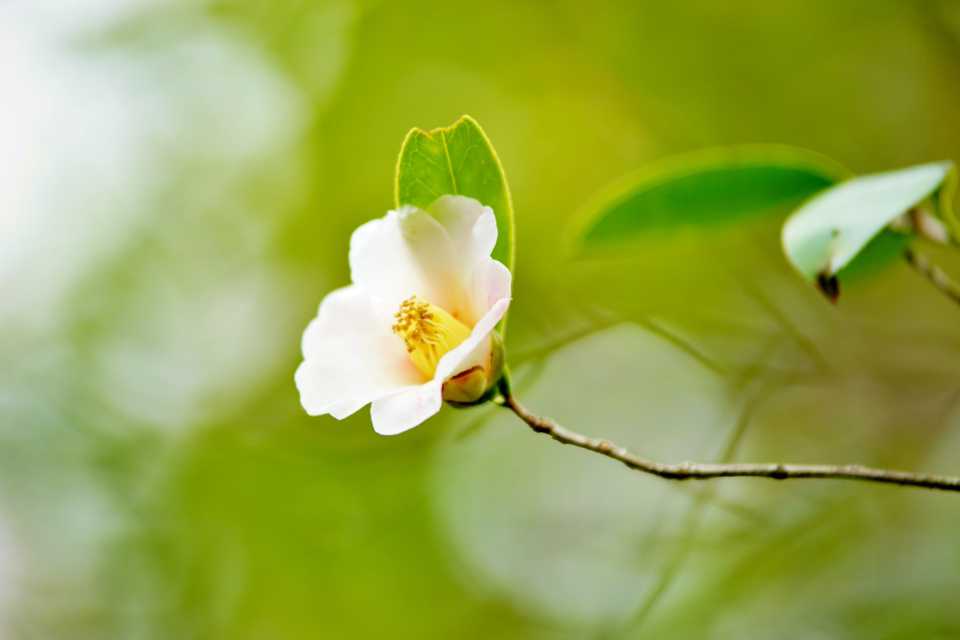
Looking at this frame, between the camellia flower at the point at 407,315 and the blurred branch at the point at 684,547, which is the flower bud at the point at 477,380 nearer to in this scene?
the camellia flower at the point at 407,315

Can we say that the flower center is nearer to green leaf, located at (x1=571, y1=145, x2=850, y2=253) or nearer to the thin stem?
green leaf, located at (x1=571, y1=145, x2=850, y2=253)

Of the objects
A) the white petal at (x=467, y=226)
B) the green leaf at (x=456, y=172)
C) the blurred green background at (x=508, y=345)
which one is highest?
the green leaf at (x=456, y=172)

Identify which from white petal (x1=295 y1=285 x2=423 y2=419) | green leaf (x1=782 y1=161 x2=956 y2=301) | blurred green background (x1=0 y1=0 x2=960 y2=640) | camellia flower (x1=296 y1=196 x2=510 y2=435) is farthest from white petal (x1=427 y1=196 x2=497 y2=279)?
blurred green background (x1=0 y1=0 x2=960 y2=640)

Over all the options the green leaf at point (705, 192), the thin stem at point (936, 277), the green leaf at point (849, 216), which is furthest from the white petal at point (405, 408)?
the thin stem at point (936, 277)

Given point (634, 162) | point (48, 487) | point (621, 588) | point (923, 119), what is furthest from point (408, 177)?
point (48, 487)

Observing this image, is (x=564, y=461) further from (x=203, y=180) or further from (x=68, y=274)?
(x=68, y=274)

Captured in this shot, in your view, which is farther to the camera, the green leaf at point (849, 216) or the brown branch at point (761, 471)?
the green leaf at point (849, 216)

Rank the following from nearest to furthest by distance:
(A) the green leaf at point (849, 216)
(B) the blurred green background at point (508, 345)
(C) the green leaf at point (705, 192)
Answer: (A) the green leaf at point (849, 216) → (C) the green leaf at point (705, 192) → (B) the blurred green background at point (508, 345)
